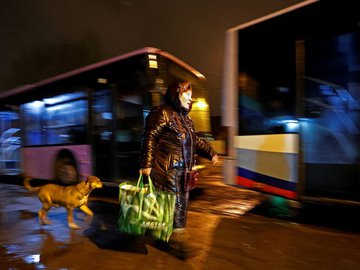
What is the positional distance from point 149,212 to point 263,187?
2573mm

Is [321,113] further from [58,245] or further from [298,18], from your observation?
[58,245]

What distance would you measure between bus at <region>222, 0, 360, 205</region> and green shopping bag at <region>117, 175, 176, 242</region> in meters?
2.36

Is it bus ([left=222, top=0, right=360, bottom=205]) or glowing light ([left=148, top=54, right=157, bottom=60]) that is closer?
bus ([left=222, top=0, right=360, bottom=205])

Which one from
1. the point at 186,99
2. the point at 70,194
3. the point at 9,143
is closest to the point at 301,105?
the point at 186,99

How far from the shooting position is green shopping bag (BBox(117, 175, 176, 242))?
3.90 m

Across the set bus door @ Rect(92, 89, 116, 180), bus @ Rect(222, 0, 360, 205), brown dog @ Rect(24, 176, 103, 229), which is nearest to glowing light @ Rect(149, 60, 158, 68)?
bus door @ Rect(92, 89, 116, 180)

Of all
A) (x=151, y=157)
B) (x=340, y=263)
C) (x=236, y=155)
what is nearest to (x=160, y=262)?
(x=151, y=157)

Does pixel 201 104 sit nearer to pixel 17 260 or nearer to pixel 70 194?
pixel 70 194

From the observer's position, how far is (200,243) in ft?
15.9

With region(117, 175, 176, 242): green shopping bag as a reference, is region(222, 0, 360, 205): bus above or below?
above

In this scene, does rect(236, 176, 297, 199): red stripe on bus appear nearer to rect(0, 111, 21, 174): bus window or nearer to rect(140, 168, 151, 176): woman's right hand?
rect(140, 168, 151, 176): woman's right hand

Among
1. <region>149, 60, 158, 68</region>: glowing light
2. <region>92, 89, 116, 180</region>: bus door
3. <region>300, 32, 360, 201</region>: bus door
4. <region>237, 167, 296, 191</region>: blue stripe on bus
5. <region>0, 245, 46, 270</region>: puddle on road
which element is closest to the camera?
<region>0, 245, 46, 270</region>: puddle on road

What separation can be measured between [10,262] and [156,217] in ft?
5.79

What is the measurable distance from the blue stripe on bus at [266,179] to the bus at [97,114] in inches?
94.2
